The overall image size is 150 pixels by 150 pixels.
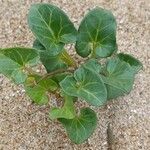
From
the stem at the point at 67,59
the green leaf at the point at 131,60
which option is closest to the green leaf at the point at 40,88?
the stem at the point at 67,59

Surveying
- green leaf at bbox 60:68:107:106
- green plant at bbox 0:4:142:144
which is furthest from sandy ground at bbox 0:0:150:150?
green leaf at bbox 60:68:107:106

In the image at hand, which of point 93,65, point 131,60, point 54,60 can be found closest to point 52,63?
point 54,60

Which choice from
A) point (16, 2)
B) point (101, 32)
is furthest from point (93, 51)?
point (16, 2)

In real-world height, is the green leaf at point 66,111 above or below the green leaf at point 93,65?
below

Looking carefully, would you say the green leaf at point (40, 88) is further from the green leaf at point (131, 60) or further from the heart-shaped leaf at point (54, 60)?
the green leaf at point (131, 60)

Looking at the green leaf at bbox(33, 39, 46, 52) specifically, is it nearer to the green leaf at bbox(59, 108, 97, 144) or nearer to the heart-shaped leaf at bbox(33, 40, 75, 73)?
the heart-shaped leaf at bbox(33, 40, 75, 73)

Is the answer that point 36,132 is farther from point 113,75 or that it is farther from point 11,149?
point 113,75

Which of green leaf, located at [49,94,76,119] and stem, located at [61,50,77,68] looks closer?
green leaf, located at [49,94,76,119]
